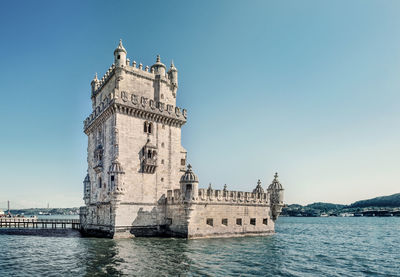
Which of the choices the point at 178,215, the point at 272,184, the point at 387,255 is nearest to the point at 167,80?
the point at 178,215

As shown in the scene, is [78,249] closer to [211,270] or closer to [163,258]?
[163,258]

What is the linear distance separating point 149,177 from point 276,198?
60.7 ft

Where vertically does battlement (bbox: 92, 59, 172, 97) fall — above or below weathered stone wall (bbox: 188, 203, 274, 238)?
above

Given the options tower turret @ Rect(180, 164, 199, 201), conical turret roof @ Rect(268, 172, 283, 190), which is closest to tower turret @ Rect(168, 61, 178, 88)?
tower turret @ Rect(180, 164, 199, 201)

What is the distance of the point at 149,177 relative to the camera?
36125mm

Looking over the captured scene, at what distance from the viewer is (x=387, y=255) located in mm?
30844

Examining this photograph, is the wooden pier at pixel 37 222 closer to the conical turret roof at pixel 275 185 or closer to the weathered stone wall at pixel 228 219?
the weathered stone wall at pixel 228 219

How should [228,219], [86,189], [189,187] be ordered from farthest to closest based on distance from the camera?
[86,189] < [228,219] < [189,187]

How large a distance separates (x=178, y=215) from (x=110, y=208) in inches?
309

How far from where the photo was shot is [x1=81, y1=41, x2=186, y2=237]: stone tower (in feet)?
111

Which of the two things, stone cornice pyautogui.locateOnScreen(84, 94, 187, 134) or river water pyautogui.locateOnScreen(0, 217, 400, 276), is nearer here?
river water pyautogui.locateOnScreen(0, 217, 400, 276)

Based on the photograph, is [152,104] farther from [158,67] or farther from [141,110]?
[158,67]

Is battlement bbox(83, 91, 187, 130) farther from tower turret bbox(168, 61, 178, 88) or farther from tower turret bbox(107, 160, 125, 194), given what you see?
tower turret bbox(107, 160, 125, 194)

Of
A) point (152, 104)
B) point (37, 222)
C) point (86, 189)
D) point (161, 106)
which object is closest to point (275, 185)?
point (161, 106)
